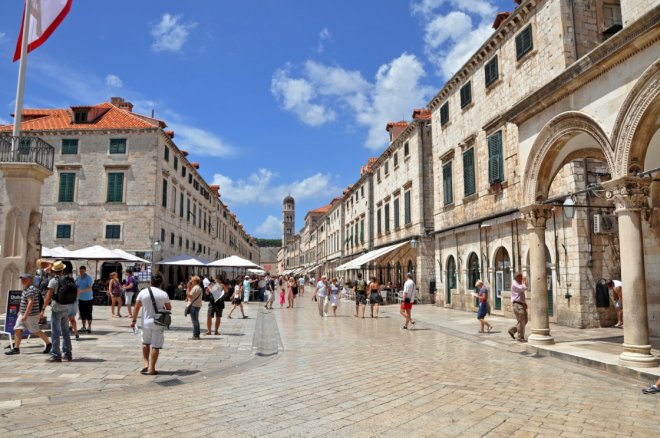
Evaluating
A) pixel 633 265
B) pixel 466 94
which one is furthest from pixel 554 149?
pixel 466 94

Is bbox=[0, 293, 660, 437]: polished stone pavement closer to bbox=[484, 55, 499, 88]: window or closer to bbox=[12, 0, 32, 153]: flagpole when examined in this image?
bbox=[12, 0, 32, 153]: flagpole

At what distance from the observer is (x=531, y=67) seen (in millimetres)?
16328

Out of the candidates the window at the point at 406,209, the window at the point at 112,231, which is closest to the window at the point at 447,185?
the window at the point at 406,209

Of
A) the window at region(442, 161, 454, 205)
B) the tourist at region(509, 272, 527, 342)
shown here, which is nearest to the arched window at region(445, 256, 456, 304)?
the window at region(442, 161, 454, 205)

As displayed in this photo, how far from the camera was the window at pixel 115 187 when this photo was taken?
29109mm

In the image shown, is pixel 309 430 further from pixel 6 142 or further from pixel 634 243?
pixel 6 142

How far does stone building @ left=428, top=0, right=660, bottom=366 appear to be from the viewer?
7898 mm

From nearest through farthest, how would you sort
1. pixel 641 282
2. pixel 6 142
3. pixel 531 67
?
pixel 641 282 → pixel 6 142 → pixel 531 67

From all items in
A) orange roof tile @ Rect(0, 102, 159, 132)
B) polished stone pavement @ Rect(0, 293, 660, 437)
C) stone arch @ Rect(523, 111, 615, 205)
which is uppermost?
orange roof tile @ Rect(0, 102, 159, 132)

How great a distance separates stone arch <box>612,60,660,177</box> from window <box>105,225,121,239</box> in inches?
1077

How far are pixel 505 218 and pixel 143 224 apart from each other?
21.3m

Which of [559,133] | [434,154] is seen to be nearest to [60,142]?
[434,154]

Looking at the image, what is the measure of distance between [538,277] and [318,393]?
632 cm

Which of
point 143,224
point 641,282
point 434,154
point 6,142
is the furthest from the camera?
point 143,224
